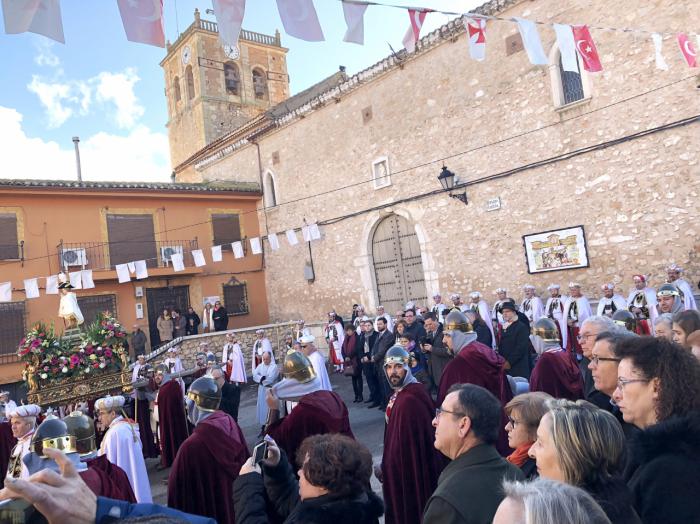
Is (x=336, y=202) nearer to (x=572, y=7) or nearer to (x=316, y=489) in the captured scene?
(x=572, y=7)

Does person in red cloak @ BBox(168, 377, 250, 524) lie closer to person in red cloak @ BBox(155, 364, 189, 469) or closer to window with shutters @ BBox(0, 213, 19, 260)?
person in red cloak @ BBox(155, 364, 189, 469)

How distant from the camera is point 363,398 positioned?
35.9 feet

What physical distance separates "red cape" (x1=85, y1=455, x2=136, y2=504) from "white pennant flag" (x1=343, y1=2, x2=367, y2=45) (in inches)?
193

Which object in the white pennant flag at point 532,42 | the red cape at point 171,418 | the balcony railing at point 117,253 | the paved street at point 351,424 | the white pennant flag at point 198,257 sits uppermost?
the white pennant flag at point 532,42

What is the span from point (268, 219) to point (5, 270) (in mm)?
8915

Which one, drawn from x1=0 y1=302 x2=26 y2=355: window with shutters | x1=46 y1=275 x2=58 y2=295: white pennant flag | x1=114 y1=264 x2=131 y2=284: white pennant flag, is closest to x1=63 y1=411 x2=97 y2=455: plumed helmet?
x1=46 y1=275 x2=58 y2=295: white pennant flag

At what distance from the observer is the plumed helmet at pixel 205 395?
3680mm

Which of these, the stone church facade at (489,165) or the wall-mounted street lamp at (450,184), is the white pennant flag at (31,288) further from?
the wall-mounted street lamp at (450,184)

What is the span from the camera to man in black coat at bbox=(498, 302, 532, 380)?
6.75 m

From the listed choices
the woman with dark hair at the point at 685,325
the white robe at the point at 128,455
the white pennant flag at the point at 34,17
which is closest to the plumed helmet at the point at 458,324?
the woman with dark hair at the point at 685,325

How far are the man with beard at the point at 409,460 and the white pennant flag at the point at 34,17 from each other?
4.01m

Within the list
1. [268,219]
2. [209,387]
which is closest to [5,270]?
[268,219]

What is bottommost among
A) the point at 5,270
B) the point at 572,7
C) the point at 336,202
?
the point at 5,270

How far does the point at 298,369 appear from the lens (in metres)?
3.96
